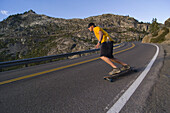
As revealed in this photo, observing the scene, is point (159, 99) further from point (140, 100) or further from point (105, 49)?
point (105, 49)

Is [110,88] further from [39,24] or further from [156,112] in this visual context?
[39,24]

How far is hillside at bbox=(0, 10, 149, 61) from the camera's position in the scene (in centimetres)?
6606

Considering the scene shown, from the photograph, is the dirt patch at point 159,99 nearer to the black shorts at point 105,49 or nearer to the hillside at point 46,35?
the black shorts at point 105,49

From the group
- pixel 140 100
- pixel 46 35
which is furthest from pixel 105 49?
pixel 46 35

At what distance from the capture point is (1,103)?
2.32 meters

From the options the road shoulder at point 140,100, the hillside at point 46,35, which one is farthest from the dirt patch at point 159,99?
the hillside at point 46,35

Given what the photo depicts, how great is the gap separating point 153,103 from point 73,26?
6489 inches

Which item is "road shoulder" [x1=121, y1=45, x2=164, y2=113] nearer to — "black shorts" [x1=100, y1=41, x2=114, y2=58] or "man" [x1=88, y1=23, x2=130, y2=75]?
"man" [x1=88, y1=23, x2=130, y2=75]

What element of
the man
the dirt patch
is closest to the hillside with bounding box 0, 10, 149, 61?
the man

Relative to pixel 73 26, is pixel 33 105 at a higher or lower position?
lower

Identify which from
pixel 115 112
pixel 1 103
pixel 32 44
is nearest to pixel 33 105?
pixel 1 103

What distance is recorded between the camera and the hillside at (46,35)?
66062mm

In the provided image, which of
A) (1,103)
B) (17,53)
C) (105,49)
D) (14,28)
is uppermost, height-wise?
(14,28)

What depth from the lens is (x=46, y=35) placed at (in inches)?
4370
